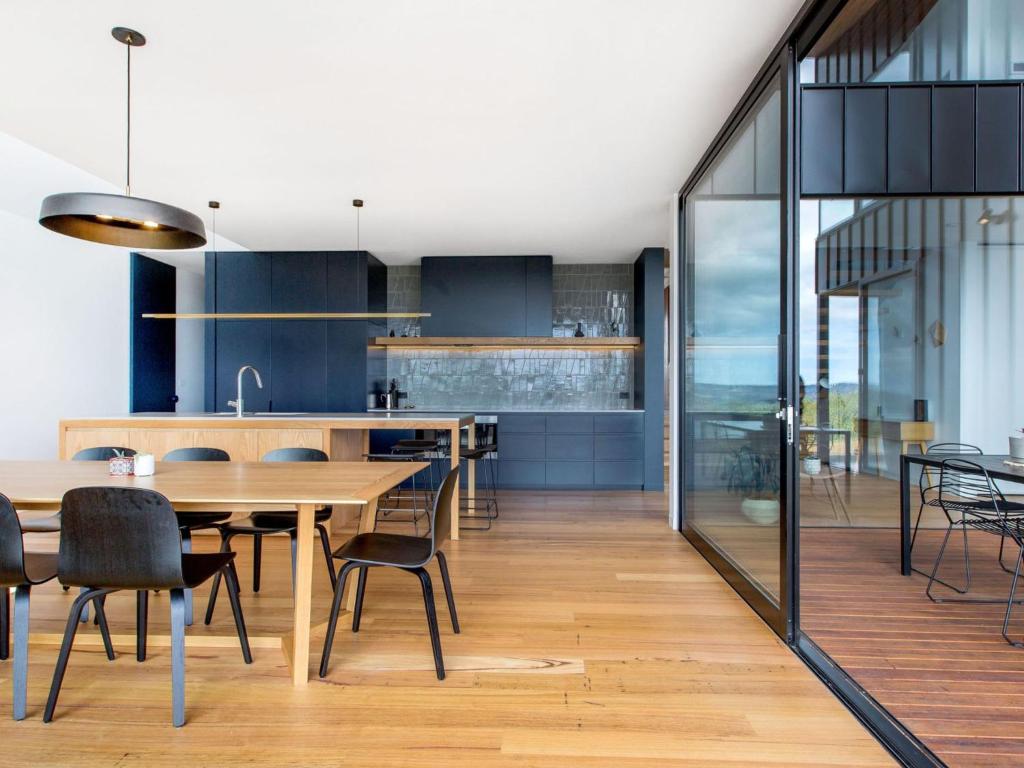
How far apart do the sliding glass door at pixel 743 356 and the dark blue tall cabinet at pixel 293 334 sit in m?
3.49

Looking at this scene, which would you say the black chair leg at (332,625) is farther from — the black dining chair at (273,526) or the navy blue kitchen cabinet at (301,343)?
the navy blue kitchen cabinet at (301,343)

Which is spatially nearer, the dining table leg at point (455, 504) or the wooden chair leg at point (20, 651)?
the wooden chair leg at point (20, 651)

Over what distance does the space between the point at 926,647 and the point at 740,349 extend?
151 cm

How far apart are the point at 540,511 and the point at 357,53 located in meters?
3.63

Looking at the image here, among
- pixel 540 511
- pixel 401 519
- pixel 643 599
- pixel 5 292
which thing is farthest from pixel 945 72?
pixel 5 292

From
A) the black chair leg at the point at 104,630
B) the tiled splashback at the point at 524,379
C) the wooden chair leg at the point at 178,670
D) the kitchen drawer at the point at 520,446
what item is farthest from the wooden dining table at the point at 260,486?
the tiled splashback at the point at 524,379

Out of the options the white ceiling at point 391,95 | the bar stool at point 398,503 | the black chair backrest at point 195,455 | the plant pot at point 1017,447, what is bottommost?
the bar stool at point 398,503

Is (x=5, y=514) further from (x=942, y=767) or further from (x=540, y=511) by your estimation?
(x=540, y=511)

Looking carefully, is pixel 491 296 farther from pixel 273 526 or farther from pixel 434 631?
pixel 434 631

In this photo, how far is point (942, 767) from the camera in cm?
150

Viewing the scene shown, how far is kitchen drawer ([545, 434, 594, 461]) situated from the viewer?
224 inches

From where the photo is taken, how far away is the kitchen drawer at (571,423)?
18.6ft

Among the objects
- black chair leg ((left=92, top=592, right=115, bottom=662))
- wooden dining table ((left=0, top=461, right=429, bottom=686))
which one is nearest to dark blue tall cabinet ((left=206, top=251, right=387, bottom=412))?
wooden dining table ((left=0, top=461, right=429, bottom=686))

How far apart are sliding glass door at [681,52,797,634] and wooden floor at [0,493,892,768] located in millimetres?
344
